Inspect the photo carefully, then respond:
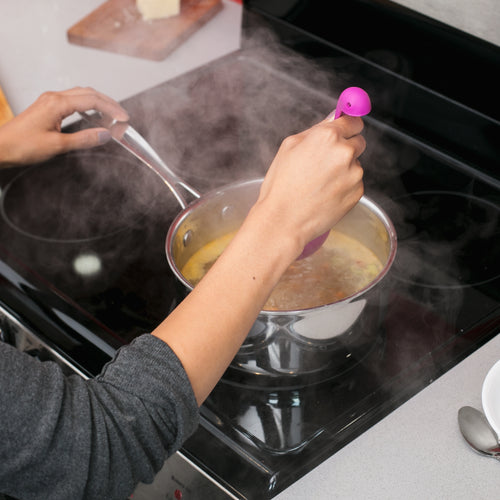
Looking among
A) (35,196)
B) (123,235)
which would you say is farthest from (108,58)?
(123,235)

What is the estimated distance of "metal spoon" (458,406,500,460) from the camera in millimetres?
732

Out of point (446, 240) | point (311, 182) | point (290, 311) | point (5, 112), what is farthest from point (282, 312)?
point (5, 112)

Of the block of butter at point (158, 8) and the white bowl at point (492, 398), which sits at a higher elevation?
the white bowl at point (492, 398)

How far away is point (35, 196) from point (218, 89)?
18.3 inches

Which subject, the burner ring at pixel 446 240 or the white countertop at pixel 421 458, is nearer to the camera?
the white countertop at pixel 421 458

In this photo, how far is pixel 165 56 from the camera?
1.68 m

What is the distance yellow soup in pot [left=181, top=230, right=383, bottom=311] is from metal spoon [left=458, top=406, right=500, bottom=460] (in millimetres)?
219

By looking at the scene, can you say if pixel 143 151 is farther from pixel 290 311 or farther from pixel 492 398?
pixel 492 398

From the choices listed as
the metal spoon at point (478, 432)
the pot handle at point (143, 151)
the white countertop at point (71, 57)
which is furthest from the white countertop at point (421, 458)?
the white countertop at point (71, 57)

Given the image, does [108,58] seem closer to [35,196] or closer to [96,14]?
[96,14]

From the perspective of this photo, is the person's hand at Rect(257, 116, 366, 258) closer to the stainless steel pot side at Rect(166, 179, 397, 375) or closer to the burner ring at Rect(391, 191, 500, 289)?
the stainless steel pot side at Rect(166, 179, 397, 375)

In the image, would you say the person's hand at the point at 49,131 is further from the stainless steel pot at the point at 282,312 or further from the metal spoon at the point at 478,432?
the metal spoon at the point at 478,432

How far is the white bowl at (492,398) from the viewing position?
71cm

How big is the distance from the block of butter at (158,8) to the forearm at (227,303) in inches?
49.7
